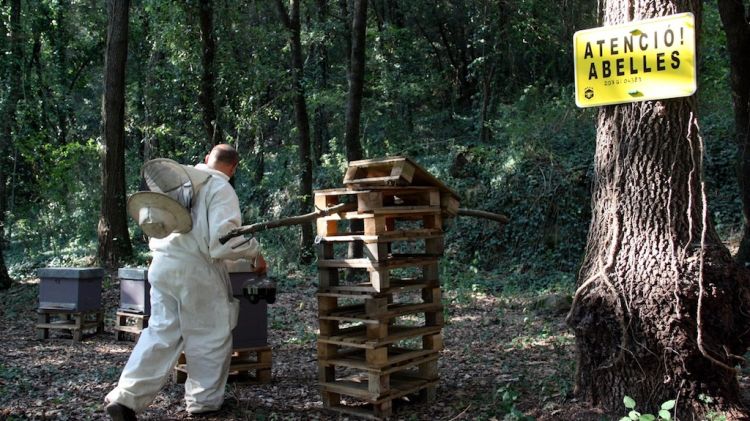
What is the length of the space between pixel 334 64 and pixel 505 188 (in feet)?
32.7

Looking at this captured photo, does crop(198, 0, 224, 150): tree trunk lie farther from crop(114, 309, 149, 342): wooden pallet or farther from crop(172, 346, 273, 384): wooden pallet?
crop(172, 346, 273, 384): wooden pallet

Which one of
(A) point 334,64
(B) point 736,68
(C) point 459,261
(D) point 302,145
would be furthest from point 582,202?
(A) point 334,64

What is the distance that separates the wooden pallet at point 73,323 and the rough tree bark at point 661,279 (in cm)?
706

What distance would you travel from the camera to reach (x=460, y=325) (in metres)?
9.53

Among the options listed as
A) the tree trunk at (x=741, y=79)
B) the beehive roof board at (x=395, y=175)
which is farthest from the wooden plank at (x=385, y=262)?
the tree trunk at (x=741, y=79)

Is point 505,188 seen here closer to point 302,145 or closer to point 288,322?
point 302,145

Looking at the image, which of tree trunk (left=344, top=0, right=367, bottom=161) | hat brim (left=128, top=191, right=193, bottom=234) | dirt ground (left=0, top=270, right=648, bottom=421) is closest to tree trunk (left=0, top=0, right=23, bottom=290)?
dirt ground (left=0, top=270, right=648, bottom=421)

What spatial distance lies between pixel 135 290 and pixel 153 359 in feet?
12.1

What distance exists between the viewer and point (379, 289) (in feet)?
16.5

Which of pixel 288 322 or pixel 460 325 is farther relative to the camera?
pixel 288 322

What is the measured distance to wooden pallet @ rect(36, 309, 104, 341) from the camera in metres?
9.20

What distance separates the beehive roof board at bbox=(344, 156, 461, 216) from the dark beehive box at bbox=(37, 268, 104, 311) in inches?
204

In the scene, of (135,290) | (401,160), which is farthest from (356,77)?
(401,160)

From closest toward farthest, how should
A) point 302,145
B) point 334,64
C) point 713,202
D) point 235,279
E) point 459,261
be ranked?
point 235,279, point 713,202, point 459,261, point 302,145, point 334,64
